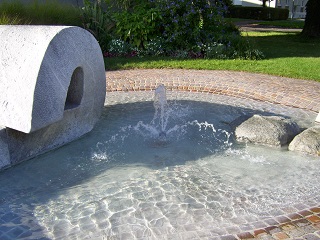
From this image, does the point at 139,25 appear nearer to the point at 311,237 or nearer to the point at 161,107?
the point at 161,107

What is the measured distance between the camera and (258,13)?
107 ft

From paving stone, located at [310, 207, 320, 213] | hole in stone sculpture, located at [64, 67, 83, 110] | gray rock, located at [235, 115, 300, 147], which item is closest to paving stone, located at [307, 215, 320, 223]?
paving stone, located at [310, 207, 320, 213]

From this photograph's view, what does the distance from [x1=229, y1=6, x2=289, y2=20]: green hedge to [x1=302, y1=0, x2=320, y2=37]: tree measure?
53.3 ft

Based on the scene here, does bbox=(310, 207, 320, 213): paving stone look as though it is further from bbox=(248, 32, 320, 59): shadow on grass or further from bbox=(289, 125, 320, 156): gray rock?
bbox=(248, 32, 320, 59): shadow on grass

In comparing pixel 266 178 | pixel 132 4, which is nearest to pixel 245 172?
pixel 266 178

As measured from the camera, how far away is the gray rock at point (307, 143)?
4695 millimetres

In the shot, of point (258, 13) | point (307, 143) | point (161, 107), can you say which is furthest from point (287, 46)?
point (258, 13)

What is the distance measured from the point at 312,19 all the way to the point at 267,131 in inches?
537

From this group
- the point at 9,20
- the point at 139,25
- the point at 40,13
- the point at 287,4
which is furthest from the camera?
the point at 287,4

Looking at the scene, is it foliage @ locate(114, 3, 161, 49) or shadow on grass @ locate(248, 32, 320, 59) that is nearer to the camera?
foliage @ locate(114, 3, 161, 49)

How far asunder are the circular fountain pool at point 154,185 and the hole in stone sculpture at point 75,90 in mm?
504

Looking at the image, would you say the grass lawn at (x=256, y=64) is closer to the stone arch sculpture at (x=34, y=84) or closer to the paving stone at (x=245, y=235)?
the stone arch sculpture at (x=34, y=84)

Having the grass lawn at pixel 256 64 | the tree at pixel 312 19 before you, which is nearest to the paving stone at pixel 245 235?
the grass lawn at pixel 256 64

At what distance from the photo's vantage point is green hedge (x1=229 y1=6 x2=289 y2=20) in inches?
1281
